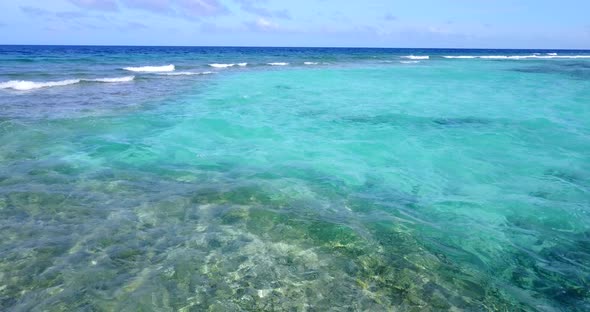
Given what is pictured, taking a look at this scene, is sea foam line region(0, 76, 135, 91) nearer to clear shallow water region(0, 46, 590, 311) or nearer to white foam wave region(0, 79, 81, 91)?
white foam wave region(0, 79, 81, 91)

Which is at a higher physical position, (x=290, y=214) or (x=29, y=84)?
(x=29, y=84)

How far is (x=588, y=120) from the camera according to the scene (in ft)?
49.2

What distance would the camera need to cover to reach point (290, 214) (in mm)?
6488

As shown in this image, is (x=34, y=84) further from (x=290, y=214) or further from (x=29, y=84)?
(x=290, y=214)

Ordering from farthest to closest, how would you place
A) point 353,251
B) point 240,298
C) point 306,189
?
point 306,189, point 353,251, point 240,298

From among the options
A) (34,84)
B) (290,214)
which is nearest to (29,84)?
(34,84)

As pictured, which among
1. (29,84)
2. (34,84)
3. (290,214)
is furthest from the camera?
(34,84)

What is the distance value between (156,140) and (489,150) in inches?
377

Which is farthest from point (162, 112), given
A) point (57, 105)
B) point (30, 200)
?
point (30, 200)

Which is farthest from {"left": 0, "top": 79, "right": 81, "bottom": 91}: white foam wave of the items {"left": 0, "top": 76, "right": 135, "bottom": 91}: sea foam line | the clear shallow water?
the clear shallow water

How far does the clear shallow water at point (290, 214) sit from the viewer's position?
4523 mm

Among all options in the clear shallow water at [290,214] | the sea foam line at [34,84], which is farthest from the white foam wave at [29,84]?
the clear shallow water at [290,214]

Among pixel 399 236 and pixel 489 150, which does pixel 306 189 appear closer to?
pixel 399 236

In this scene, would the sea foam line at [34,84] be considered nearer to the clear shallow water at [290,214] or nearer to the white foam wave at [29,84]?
the white foam wave at [29,84]
